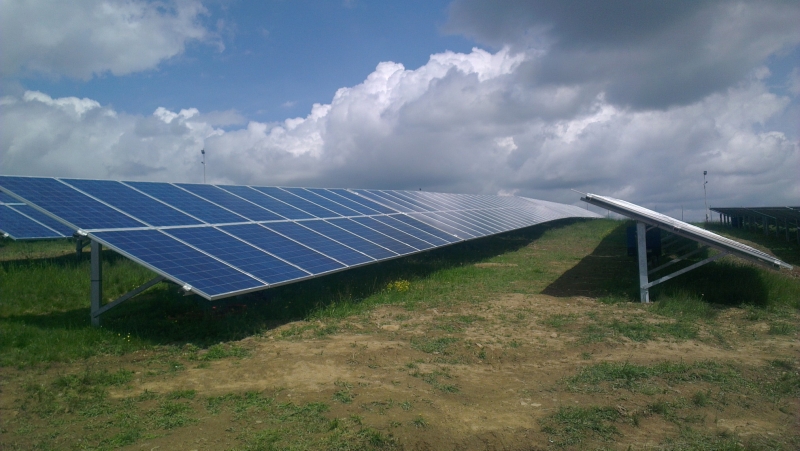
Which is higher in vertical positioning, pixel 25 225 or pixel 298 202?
pixel 298 202

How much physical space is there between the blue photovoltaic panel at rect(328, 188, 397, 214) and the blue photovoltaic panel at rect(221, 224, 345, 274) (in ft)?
29.5

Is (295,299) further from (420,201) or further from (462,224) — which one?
(420,201)

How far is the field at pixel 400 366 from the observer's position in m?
6.19

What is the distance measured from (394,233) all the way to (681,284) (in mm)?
9123

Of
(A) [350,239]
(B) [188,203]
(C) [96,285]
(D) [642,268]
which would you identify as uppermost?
(B) [188,203]

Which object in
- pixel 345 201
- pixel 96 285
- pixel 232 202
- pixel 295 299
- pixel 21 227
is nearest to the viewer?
pixel 96 285

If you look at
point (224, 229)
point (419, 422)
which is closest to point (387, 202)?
point (224, 229)

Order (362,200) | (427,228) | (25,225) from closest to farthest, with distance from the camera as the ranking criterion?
(25,225), (427,228), (362,200)

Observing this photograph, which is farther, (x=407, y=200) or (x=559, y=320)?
(x=407, y=200)

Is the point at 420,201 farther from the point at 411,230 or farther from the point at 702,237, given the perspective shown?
the point at 702,237

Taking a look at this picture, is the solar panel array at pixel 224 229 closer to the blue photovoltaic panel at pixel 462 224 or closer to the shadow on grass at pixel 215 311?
the shadow on grass at pixel 215 311

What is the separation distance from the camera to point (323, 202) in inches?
820

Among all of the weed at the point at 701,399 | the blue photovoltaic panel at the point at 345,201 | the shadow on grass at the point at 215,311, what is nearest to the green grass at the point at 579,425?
the weed at the point at 701,399

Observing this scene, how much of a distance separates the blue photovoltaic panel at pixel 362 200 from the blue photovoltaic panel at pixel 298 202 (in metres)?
3.69
